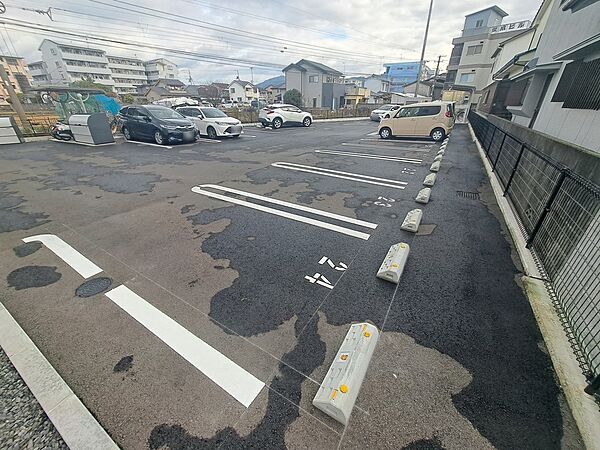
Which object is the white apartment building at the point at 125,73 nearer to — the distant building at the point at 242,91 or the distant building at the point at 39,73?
the distant building at the point at 39,73

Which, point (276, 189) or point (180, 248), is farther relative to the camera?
point (276, 189)

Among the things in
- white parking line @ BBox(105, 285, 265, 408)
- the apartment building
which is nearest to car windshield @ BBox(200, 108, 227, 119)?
white parking line @ BBox(105, 285, 265, 408)

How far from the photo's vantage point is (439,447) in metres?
1.52

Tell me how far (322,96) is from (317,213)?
4683 cm

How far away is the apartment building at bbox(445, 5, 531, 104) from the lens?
32875 mm

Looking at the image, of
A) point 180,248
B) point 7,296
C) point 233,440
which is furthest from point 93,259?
point 233,440

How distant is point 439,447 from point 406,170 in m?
7.33

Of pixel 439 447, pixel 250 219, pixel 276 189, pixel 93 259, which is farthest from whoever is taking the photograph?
pixel 276 189

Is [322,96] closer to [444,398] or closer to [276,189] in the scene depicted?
[276,189]

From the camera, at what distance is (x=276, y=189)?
233 inches

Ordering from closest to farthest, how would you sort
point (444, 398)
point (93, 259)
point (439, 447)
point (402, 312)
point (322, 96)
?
point (439, 447) < point (444, 398) < point (402, 312) < point (93, 259) < point (322, 96)

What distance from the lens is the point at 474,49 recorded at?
34.6m

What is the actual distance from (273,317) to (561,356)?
243 cm

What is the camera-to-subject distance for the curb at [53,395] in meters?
1.52
